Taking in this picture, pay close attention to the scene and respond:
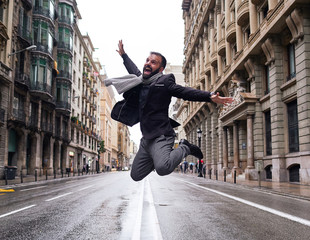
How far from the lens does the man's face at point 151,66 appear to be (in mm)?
4332

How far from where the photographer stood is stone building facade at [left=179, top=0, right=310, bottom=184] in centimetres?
1934

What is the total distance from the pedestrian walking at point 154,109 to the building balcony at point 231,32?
29.2m

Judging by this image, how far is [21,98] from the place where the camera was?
3247 cm

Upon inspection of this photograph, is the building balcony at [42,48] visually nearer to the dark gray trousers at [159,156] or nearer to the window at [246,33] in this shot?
the window at [246,33]

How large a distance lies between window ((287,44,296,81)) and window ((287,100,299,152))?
1.77 meters

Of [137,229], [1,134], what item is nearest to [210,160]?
[1,134]

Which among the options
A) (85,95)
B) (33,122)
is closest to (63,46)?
(33,122)

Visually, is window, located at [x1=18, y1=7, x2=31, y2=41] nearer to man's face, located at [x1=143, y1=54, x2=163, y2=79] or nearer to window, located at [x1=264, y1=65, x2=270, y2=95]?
window, located at [x1=264, y1=65, x2=270, y2=95]

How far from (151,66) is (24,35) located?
3201 centimetres

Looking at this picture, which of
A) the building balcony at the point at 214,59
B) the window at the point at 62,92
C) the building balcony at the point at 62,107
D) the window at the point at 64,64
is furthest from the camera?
Result: the window at the point at 64,64

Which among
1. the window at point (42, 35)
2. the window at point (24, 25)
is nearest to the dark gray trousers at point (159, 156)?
the window at point (24, 25)

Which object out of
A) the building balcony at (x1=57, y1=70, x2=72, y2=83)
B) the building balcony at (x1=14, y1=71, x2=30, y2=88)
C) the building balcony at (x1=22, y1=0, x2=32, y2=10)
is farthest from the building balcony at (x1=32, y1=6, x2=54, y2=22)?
the building balcony at (x1=57, y1=70, x2=72, y2=83)

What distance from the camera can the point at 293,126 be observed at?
21.4 meters

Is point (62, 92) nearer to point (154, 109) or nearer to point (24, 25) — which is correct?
point (24, 25)
